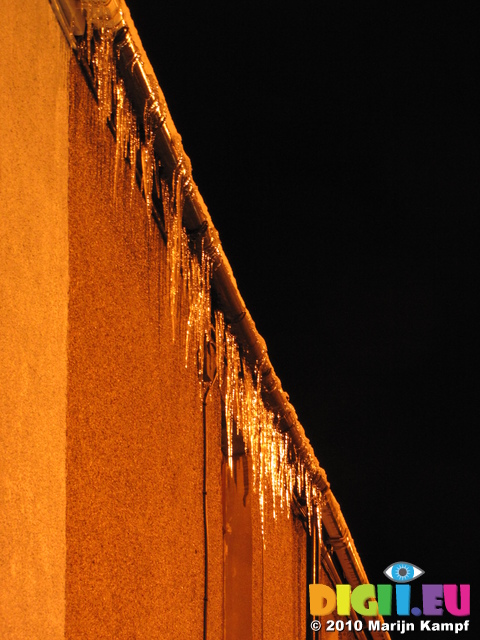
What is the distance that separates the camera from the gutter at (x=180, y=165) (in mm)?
3256

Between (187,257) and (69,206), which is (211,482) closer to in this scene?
(187,257)

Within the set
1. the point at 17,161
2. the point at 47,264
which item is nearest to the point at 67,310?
the point at 47,264

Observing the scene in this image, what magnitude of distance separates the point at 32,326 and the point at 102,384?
26.1 inches

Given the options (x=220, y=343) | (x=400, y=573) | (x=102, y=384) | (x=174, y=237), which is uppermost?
(x=174, y=237)

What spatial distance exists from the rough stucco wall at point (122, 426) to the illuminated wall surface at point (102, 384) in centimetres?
1

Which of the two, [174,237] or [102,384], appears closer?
[102,384]

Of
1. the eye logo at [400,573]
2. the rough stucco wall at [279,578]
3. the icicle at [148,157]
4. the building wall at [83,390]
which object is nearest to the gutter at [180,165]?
the icicle at [148,157]

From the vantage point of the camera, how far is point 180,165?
13.3 ft

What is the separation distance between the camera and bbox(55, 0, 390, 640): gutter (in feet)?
10.7

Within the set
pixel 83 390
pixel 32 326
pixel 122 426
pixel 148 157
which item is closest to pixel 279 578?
pixel 122 426

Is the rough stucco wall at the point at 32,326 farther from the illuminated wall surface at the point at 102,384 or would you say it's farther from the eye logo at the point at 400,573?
the eye logo at the point at 400,573

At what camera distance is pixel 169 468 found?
414 centimetres

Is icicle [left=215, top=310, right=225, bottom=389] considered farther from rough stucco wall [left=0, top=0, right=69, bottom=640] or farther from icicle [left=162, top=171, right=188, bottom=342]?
rough stucco wall [left=0, top=0, right=69, bottom=640]

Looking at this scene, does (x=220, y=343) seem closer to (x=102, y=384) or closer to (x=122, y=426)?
(x=122, y=426)
